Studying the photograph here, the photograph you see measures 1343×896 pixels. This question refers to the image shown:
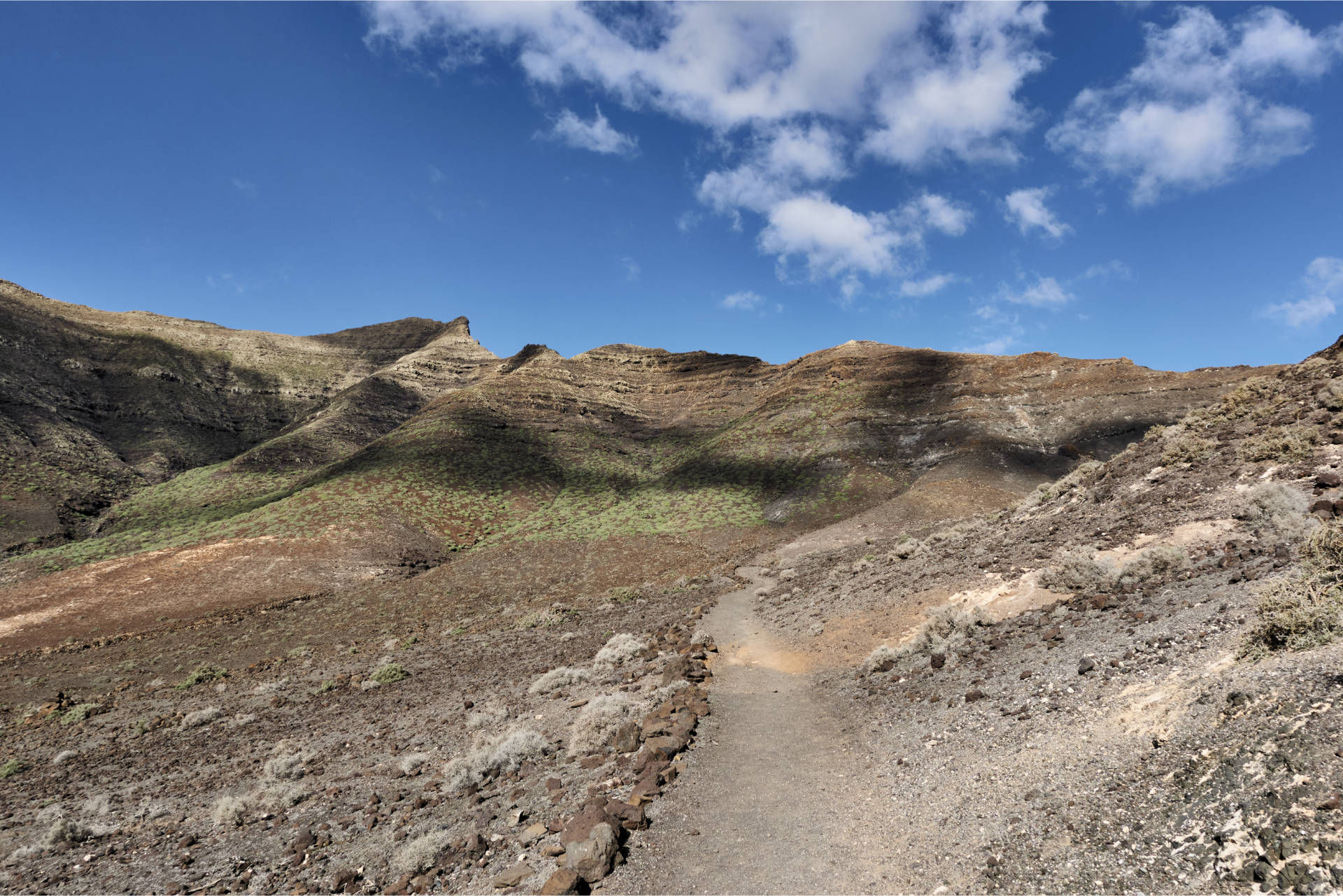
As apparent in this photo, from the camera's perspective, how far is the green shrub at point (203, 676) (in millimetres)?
18780

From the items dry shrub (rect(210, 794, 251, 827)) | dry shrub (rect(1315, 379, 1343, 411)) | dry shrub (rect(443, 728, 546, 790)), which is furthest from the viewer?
dry shrub (rect(1315, 379, 1343, 411))

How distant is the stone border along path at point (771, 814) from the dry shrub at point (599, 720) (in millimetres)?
1629

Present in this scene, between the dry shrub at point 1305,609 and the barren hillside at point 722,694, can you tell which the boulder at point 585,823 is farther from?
the dry shrub at point 1305,609

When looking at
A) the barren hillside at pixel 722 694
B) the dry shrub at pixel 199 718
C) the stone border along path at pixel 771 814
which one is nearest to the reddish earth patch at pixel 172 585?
the barren hillside at pixel 722 694

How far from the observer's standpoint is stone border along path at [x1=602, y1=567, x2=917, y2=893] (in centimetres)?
607

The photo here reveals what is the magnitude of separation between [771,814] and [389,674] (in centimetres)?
1450

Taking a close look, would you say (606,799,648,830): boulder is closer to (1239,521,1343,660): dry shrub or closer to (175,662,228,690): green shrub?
(1239,521,1343,660): dry shrub

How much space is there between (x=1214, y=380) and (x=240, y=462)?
9735cm

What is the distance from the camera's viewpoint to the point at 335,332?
114m

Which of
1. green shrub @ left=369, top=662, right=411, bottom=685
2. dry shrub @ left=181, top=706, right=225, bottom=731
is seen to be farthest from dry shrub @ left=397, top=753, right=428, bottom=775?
dry shrub @ left=181, top=706, right=225, bottom=731

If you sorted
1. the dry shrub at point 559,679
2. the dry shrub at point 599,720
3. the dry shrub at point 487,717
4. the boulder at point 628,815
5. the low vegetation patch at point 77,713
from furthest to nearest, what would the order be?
1. the low vegetation patch at point 77,713
2. the dry shrub at point 559,679
3. the dry shrub at point 487,717
4. the dry shrub at point 599,720
5. the boulder at point 628,815

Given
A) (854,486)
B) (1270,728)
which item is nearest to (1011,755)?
(1270,728)

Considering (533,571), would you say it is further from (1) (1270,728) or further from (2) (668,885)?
(1) (1270,728)

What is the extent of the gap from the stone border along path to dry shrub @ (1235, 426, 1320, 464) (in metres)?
11.3
